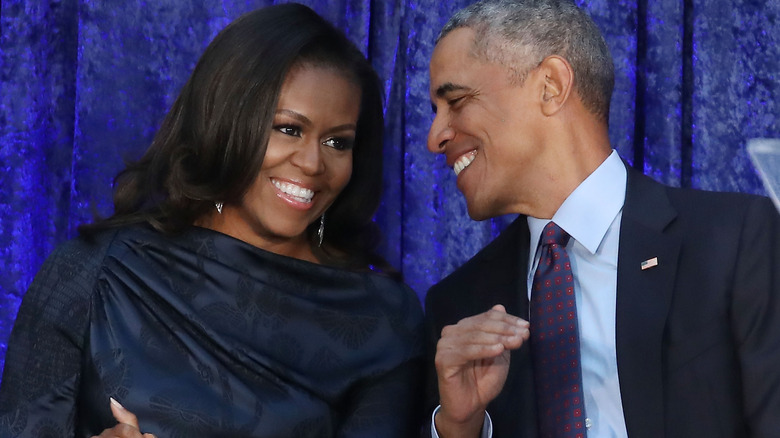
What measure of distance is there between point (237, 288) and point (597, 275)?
0.59m

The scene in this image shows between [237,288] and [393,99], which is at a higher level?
[393,99]

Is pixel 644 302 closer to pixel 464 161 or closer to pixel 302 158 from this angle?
pixel 464 161

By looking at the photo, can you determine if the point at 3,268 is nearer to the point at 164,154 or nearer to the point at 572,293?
the point at 164,154

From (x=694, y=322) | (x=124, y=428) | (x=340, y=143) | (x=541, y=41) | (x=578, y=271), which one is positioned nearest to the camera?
(x=124, y=428)

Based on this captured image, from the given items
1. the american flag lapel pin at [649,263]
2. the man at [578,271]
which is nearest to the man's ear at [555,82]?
the man at [578,271]

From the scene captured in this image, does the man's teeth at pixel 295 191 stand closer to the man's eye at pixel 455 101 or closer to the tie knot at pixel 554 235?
the man's eye at pixel 455 101

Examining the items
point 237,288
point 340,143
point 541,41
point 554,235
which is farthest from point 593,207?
point 237,288

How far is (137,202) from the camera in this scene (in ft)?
5.72

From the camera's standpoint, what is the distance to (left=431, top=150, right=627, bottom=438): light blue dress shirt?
1394 mm

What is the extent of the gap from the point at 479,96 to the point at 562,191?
0.66ft

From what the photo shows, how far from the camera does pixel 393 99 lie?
2061 millimetres

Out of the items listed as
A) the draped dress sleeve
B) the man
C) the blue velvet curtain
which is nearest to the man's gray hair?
the man

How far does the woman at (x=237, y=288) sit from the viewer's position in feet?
4.95

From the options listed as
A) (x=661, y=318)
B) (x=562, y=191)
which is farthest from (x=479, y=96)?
(x=661, y=318)
